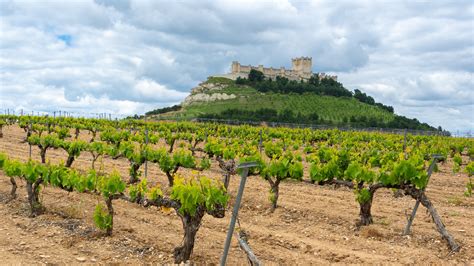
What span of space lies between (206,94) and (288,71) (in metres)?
36.2

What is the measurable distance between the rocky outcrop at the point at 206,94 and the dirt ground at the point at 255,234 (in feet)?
313

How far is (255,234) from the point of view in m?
8.84

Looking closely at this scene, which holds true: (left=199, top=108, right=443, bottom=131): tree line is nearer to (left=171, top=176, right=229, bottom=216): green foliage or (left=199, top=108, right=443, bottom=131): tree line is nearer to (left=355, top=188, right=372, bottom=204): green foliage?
(left=355, top=188, right=372, bottom=204): green foliage

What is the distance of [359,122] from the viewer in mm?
86812

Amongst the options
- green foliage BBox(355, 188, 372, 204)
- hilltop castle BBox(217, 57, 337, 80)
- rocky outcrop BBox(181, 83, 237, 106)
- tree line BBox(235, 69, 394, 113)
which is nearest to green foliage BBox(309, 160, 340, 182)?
green foliage BBox(355, 188, 372, 204)

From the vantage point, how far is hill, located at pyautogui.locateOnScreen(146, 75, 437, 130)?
8775 cm

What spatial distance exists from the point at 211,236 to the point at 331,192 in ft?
20.0

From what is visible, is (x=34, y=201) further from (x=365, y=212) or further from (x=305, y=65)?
(x=305, y=65)

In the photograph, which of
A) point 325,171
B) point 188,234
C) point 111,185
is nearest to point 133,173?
point 111,185

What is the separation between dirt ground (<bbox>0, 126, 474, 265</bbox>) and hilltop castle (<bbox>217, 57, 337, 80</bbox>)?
117783 mm

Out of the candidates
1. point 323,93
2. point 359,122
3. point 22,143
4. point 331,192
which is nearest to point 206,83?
point 323,93

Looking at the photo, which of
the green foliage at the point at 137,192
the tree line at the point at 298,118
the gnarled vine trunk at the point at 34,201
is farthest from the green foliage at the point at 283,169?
the tree line at the point at 298,118

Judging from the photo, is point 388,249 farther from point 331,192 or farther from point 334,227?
point 331,192

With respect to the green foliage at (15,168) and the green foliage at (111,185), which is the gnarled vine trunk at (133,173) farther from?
the green foliage at (111,185)
